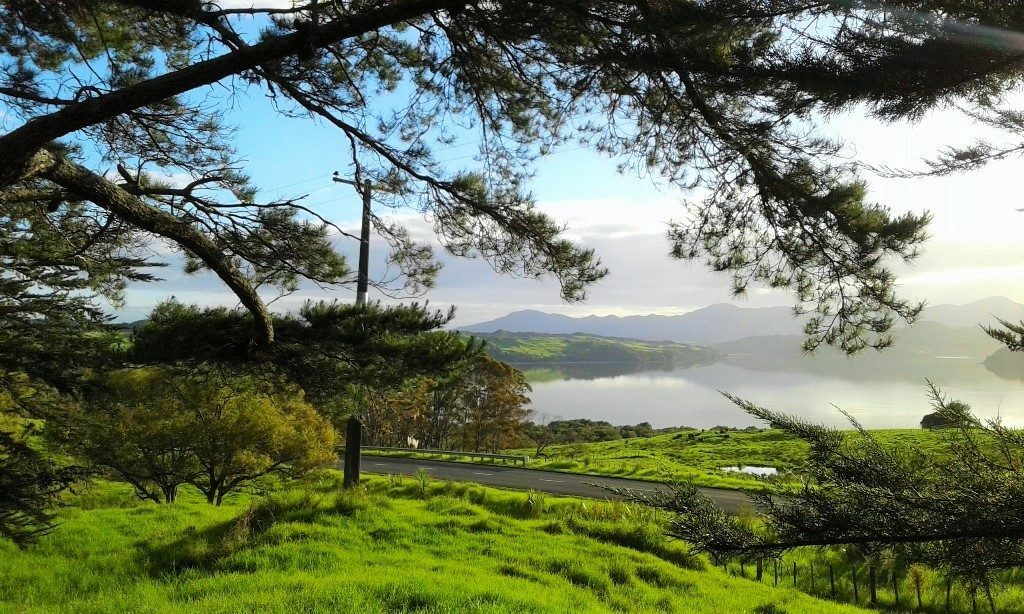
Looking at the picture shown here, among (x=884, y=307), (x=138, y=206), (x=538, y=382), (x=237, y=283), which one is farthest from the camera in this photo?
(x=538, y=382)

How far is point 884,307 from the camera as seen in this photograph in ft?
8.60

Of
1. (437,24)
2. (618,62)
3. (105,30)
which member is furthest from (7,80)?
(618,62)

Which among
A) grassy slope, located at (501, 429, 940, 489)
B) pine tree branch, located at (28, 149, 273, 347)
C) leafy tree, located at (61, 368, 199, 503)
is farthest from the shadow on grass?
grassy slope, located at (501, 429, 940, 489)

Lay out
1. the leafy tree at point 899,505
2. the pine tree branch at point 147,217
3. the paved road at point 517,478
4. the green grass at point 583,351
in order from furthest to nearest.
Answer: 1. the green grass at point 583,351
2. the paved road at point 517,478
3. the pine tree branch at point 147,217
4. the leafy tree at point 899,505

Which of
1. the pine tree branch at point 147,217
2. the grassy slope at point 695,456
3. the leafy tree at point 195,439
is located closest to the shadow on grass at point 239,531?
the pine tree branch at point 147,217

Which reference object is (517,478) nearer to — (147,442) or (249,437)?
(249,437)

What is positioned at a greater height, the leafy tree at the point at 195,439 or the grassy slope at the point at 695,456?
the leafy tree at the point at 195,439

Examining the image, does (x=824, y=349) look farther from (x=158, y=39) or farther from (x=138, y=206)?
(x=158, y=39)

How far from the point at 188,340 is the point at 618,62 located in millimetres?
3322

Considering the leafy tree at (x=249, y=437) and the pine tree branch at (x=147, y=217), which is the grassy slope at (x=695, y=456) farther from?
the pine tree branch at (x=147, y=217)

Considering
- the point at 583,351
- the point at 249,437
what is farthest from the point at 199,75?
the point at 583,351

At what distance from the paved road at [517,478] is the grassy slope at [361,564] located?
4874mm

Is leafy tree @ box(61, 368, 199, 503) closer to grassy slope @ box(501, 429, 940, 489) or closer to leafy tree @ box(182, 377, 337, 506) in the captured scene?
leafy tree @ box(182, 377, 337, 506)

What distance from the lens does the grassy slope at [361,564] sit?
398 cm
